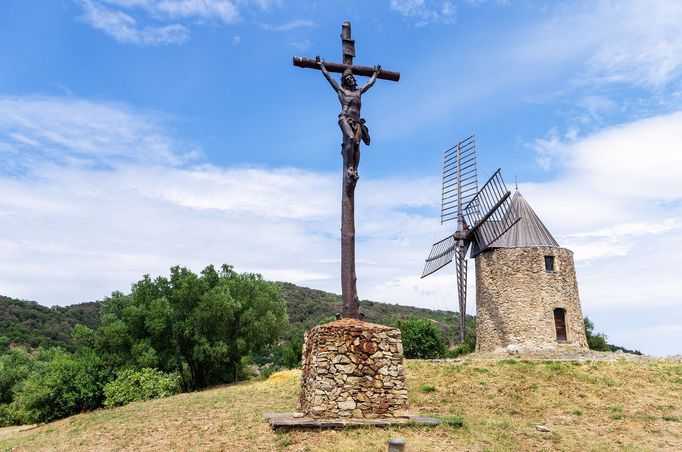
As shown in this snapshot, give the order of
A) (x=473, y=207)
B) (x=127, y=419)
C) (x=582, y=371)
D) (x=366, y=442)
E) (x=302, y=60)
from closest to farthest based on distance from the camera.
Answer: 1. (x=366, y=442)
2. (x=302, y=60)
3. (x=127, y=419)
4. (x=582, y=371)
5. (x=473, y=207)

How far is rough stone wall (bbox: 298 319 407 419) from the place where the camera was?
9.27 m

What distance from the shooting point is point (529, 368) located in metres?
17.5

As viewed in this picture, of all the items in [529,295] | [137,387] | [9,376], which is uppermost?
[529,295]

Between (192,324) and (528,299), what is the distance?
58.0 feet

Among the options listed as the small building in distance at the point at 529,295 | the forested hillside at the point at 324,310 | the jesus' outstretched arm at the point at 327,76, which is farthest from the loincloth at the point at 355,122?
the forested hillside at the point at 324,310

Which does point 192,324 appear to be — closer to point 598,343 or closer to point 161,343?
point 161,343

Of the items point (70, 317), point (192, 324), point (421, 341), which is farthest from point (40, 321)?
point (421, 341)

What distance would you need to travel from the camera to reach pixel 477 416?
12078 millimetres

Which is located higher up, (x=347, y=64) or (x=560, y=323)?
(x=347, y=64)

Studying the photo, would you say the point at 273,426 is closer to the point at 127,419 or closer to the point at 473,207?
the point at 127,419

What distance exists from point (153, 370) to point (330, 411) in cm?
1653

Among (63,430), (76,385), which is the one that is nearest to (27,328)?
(76,385)

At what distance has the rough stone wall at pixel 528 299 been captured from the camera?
993 inches

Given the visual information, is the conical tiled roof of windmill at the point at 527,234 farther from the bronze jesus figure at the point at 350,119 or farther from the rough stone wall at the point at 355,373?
the rough stone wall at the point at 355,373
